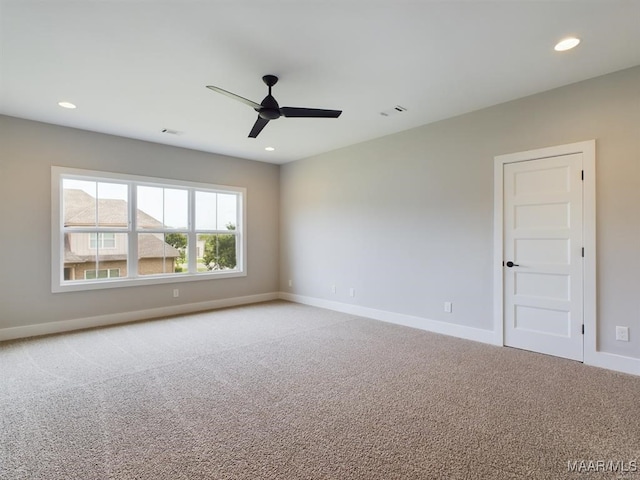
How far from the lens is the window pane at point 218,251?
5742 millimetres

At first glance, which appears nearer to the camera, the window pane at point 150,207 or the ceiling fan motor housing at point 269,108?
the ceiling fan motor housing at point 269,108

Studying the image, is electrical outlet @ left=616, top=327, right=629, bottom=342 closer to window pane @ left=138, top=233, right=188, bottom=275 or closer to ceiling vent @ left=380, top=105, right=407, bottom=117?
ceiling vent @ left=380, top=105, right=407, bottom=117

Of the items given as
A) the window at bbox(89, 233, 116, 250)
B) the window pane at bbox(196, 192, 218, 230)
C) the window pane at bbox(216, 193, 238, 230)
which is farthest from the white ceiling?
the window pane at bbox(216, 193, 238, 230)

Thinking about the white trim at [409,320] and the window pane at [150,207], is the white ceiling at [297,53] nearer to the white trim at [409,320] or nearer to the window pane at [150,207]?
the window pane at [150,207]

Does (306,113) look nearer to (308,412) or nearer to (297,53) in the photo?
(297,53)

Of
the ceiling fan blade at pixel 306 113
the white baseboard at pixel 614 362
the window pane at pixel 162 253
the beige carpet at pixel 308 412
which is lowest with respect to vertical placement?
the beige carpet at pixel 308 412

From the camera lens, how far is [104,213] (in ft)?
15.5

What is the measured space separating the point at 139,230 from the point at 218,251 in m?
1.35

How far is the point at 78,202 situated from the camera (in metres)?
4.54

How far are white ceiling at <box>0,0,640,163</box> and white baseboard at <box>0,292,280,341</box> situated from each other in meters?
2.63

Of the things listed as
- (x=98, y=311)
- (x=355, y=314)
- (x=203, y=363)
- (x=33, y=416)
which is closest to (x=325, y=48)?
(x=203, y=363)

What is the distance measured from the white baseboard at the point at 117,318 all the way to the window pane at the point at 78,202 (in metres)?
1.33

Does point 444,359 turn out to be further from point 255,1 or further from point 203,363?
point 255,1

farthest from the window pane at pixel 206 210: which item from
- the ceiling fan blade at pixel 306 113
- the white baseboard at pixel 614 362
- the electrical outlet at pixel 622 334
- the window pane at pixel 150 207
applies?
the electrical outlet at pixel 622 334
